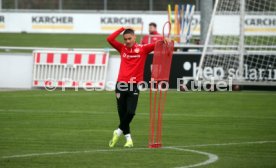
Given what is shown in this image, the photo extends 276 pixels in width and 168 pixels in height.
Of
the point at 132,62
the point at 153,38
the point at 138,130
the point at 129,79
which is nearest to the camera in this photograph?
the point at 129,79

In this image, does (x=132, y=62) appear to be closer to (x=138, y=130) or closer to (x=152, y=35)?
(x=138, y=130)

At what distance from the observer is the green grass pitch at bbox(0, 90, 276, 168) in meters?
13.0

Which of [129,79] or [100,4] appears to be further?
[100,4]

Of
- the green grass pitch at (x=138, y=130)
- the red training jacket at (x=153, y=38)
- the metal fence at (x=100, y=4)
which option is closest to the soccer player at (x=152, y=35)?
the red training jacket at (x=153, y=38)

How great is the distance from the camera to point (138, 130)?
17.5 m

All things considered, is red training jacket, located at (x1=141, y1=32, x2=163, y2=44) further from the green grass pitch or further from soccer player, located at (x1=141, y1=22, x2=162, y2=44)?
the green grass pitch

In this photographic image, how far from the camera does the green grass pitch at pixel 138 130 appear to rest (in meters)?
13.0

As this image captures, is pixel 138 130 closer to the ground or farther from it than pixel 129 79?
closer to the ground

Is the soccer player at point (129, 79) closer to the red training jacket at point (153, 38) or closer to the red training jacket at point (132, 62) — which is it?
the red training jacket at point (132, 62)

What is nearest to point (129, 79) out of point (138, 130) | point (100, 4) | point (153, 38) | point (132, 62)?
point (132, 62)

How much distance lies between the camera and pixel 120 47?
15.0 meters

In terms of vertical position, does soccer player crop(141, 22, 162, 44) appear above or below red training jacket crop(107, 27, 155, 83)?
below

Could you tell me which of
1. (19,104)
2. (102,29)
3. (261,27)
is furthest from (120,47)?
(102,29)

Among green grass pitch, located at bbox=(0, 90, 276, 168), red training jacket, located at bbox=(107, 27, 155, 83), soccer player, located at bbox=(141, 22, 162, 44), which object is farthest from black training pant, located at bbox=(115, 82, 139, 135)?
soccer player, located at bbox=(141, 22, 162, 44)
